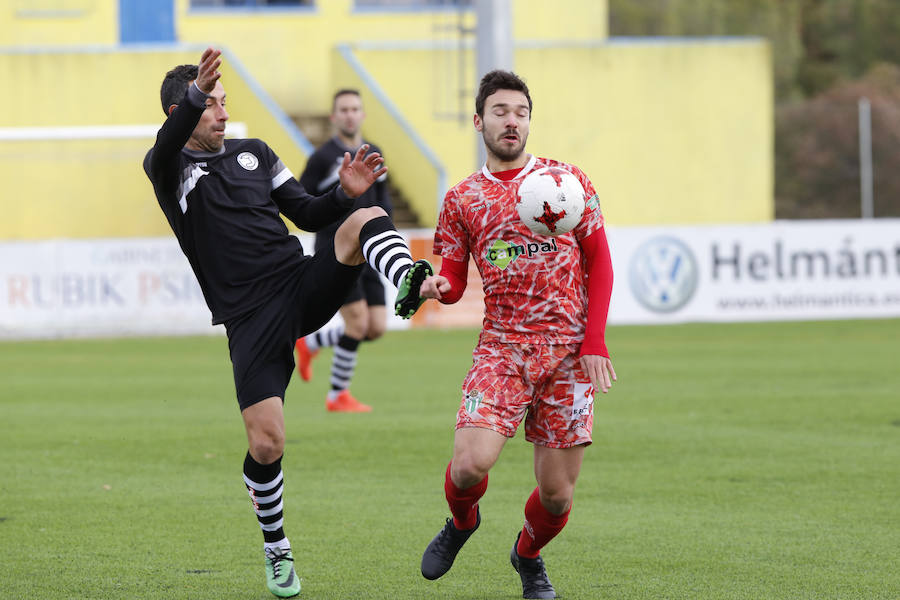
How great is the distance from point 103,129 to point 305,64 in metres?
5.61

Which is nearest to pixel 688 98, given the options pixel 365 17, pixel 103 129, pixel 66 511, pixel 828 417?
pixel 365 17

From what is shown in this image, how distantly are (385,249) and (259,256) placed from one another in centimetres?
65

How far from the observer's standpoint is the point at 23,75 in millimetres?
28766

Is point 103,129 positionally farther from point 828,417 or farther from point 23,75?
point 828,417

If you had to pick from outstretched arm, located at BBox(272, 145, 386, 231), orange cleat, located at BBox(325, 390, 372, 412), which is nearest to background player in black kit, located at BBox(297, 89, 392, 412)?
orange cleat, located at BBox(325, 390, 372, 412)

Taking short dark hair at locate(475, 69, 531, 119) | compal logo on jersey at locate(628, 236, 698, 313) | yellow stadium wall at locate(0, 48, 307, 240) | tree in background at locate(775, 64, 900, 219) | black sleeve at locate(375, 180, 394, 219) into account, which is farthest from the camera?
tree in background at locate(775, 64, 900, 219)

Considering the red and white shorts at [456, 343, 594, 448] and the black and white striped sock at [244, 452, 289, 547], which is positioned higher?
the red and white shorts at [456, 343, 594, 448]

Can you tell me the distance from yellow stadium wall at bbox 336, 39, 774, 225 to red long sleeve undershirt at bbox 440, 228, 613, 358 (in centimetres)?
2433

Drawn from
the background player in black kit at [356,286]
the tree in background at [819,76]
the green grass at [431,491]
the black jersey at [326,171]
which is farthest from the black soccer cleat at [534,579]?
the tree in background at [819,76]

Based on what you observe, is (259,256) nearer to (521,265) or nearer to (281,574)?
(521,265)

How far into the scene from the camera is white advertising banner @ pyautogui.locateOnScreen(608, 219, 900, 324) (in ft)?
72.1

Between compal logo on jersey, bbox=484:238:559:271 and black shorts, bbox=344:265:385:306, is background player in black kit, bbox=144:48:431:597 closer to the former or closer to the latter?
compal logo on jersey, bbox=484:238:559:271

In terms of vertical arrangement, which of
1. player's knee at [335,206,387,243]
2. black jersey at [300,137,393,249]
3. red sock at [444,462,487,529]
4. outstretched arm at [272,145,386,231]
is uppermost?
black jersey at [300,137,393,249]

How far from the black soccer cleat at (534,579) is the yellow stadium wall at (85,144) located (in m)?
22.6
